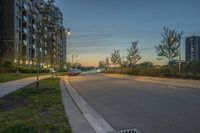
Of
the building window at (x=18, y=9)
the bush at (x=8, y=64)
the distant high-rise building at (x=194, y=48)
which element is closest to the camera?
the distant high-rise building at (x=194, y=48)

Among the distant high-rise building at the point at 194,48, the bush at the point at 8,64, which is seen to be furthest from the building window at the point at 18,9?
the distant high-rise building at the point at 194,48

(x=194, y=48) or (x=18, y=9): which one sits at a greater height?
(x=18, y=9)

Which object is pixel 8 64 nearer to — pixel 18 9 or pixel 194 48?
pixel 18 9

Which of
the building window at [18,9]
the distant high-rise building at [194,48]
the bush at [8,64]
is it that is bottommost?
the bush at [8,64]

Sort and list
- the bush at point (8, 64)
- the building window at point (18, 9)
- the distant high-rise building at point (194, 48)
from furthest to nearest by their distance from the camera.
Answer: the building window at point (18, 9)
the bush at point (8, 64)
the distant high-rise building at point (194, 48)

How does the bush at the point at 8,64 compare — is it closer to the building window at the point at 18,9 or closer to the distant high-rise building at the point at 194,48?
the building window at the point at 18,9

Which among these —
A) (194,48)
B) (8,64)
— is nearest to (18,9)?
(8,64)

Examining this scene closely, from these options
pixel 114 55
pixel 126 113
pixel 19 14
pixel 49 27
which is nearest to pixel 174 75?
pixel 49 27

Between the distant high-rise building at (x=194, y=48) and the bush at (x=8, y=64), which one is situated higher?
the distant high-rise building at (x=194, y=48)

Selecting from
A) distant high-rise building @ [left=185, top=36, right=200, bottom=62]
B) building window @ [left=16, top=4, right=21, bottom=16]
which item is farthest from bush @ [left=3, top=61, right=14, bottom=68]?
distant high-rise building @ [left=185, top=36, right=200, bottom=62]

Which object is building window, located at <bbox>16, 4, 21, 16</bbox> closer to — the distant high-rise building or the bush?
the bush

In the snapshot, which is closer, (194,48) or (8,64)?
(194,48)

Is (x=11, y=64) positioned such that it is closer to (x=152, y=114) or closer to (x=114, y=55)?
(x=114, y=55)

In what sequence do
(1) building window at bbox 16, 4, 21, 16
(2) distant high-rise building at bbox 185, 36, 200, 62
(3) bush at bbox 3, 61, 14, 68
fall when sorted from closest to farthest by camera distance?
1. (2) distant high-rise building at bbox 185, 36, 200, 62
2. (3) bush at bbox 3, 61, 14, 68
3. (1) building window at bbox 16, 4, 21, 16
